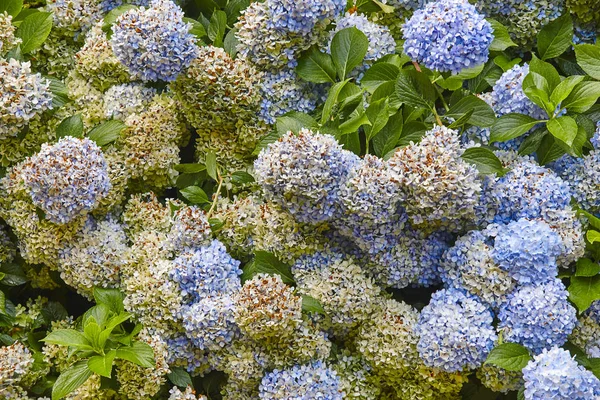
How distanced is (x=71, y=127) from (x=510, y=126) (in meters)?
1.12

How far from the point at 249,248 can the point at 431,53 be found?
0.69 meters

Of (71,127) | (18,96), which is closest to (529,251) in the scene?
(71,127)

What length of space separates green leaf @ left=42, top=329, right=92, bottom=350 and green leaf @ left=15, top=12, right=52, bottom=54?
30.7 inches

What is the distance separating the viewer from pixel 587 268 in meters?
1.89

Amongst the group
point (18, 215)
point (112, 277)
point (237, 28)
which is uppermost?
point (237, 28)

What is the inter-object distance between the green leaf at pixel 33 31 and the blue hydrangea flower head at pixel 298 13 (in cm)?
63

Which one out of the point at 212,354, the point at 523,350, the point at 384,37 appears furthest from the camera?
the point at 384,37

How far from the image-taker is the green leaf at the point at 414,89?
6.40 feet

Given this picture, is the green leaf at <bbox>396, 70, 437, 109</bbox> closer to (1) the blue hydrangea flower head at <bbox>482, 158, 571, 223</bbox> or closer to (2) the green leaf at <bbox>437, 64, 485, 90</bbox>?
(2) the green leaf at <bbox>437, 64, 485, 90</bbox>

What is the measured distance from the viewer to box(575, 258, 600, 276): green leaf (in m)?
1.88

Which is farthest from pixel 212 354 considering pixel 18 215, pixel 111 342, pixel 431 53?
pixel 431 53

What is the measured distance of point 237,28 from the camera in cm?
216

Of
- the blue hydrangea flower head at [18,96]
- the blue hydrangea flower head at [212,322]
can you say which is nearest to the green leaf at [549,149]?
the blue hydrangea flower head at [212,322]

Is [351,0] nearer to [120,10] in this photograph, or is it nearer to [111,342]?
[120,10]
